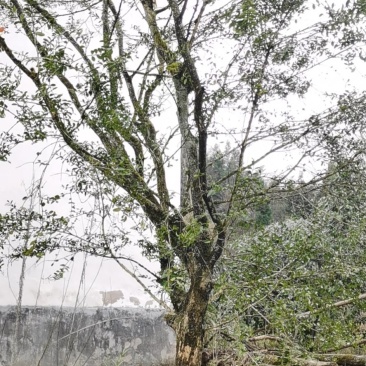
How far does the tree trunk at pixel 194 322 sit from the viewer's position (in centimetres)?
311

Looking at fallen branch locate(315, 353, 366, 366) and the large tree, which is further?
fallen branch locate(315, 353, 366, 366)

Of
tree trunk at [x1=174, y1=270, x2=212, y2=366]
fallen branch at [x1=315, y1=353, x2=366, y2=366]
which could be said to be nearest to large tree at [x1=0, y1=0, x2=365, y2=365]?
tree trunk at [x1=174, y1=270, x2=212, y2=366]

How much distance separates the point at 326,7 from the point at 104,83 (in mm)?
1389

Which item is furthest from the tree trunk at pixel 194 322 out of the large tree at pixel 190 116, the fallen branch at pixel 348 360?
the fallen branch at pixel 348 360

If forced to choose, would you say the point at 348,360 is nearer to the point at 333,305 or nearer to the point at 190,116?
the point at 333,305

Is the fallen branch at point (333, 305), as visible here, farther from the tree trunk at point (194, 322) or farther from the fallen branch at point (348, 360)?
the fallen branch at point (348, 360)

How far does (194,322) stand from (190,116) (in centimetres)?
127

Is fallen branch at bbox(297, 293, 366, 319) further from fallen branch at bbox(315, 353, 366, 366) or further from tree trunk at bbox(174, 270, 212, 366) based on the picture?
fallen branch at bbox(315, 353, 366, 366)

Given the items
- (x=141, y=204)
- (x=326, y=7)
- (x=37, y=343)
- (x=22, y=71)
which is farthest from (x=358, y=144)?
(x=37, y=343)

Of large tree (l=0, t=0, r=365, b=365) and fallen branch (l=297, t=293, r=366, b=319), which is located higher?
large tree (l=0, t=0, r=365, b=365)

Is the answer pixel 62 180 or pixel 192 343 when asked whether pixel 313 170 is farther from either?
pixel 62 180

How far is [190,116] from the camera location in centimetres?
326

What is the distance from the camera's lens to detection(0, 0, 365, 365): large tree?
9.34ft

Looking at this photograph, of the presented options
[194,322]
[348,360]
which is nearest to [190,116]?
[194,322]
